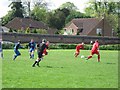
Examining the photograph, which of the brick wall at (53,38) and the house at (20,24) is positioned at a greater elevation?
the house at (20,24)

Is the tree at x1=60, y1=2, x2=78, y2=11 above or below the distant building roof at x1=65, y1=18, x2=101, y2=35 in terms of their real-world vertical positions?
above

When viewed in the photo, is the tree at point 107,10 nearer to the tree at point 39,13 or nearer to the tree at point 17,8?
the tree at point 39,13

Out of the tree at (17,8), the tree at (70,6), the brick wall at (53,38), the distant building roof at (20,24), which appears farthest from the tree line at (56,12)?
the brick wall at (53,38)

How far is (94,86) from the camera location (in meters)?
14.2

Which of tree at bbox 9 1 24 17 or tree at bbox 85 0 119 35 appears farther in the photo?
tree at bbox 9 1 24 17

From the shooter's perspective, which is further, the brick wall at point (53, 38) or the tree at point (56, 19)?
the tree at point (56, 19)

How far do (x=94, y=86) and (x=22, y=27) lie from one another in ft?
304

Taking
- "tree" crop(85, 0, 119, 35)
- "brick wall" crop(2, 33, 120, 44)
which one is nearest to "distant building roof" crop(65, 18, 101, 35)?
"tree" crop(85, 0, 119, 35)

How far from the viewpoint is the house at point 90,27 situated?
100 meters

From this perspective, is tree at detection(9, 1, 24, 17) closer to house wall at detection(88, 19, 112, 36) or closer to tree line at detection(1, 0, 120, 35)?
tree line at detection(1, 0, 120, 35)

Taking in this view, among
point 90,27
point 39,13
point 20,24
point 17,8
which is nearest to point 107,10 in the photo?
point 90,27

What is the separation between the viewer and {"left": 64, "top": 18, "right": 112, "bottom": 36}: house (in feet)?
329

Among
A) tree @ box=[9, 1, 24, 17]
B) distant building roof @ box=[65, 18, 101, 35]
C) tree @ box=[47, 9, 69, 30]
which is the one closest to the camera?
distant building roof @ box=[65, 18, 101, 35]

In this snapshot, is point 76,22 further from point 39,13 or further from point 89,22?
point 39,13
